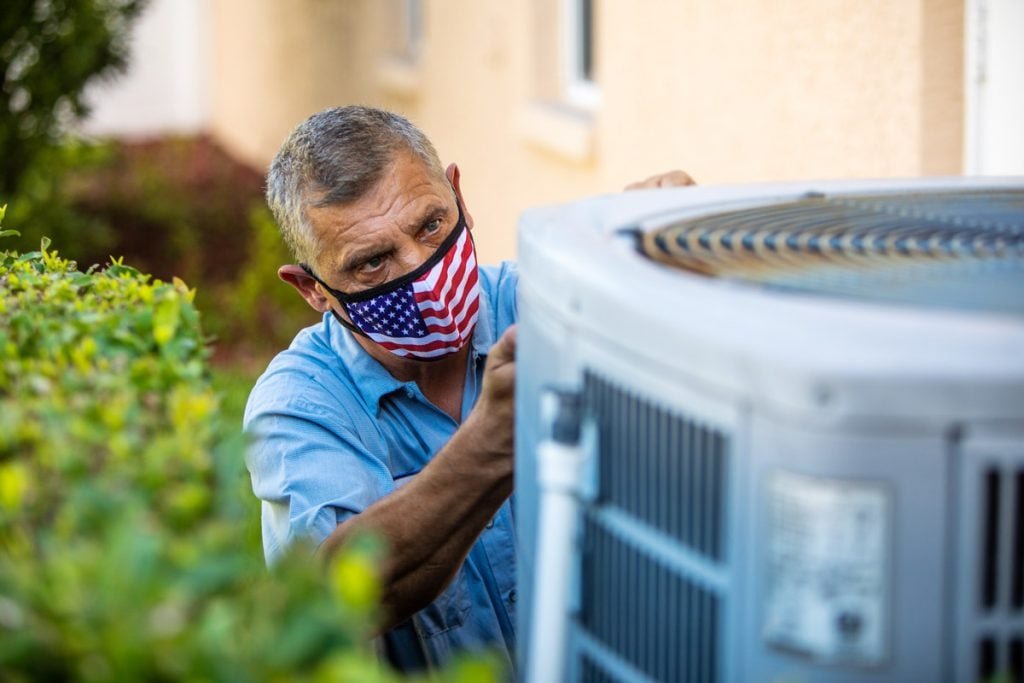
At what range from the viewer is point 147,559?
3.76 ft

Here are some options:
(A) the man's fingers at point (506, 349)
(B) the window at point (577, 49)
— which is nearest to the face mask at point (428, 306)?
(A) the man's fingers at point (506, 349)

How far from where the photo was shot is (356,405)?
2715 millimetres

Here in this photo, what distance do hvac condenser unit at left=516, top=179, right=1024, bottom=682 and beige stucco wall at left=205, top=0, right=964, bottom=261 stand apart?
2.12m

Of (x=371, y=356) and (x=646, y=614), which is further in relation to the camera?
(x=371, y=356)

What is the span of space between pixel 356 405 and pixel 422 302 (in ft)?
0.75

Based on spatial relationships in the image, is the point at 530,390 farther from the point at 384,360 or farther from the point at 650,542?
the point at 384,360

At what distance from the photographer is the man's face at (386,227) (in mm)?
2705

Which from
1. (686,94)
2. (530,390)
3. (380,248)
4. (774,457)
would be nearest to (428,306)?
(380,248)

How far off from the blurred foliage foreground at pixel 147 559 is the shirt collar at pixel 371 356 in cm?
98

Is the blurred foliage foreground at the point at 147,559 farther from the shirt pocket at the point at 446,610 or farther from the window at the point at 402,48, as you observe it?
the window at the point at 402,48

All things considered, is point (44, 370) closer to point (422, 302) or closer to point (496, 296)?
point (422, 302)

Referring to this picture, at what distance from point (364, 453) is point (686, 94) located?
2.98 metres

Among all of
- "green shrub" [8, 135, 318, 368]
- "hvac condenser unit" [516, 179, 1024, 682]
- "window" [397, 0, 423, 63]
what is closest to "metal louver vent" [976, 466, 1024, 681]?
"hvac condenser unit" [516, 179, 1024, 682]

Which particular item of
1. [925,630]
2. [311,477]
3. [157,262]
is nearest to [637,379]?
[925,630]
